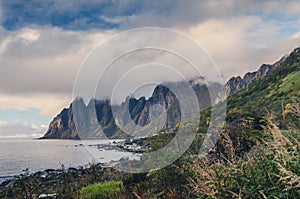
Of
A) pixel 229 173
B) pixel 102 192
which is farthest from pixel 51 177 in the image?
pixel 229 173

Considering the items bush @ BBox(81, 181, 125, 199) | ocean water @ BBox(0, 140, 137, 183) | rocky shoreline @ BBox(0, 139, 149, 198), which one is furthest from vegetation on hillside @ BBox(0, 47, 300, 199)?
ocean water @ BBox(0, 140, 137, 183)

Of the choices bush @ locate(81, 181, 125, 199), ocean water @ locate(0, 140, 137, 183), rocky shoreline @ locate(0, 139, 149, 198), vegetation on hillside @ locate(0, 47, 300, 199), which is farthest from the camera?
ocean water @ locate(0, 140, 137, 183)

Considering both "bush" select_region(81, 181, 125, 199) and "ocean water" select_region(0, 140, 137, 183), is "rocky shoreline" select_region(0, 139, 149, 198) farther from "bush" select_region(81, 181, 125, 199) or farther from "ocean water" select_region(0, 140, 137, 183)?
"bush" select_region(81, 181, 125, 199)

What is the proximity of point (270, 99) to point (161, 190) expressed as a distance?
57.2m

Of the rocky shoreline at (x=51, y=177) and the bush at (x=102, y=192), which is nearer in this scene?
the bush at (x=102, y=192)

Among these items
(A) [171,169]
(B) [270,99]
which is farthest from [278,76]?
(A) [171,169]

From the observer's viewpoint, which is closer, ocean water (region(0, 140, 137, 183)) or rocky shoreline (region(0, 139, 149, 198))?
rocky shoreline (region(0, 139, 149, 198))

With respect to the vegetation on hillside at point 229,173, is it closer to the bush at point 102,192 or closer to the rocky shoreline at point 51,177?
the bush at point 102,192

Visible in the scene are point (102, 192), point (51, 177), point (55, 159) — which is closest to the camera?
point (102, 192)

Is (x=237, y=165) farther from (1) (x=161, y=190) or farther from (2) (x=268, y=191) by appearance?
(1) (x=161, y=190)

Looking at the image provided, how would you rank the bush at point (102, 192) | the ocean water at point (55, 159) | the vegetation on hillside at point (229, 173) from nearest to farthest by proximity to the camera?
the vegetation on hillside at point (229, 173) → the bush at point (102, 192) → the ocean water at point (55, 159)

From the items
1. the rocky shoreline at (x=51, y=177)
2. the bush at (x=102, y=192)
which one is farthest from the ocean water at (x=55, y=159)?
the bush at (x=102, y=192)

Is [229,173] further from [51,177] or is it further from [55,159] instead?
[55,159]

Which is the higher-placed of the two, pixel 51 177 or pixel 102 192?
pixel 102 192
